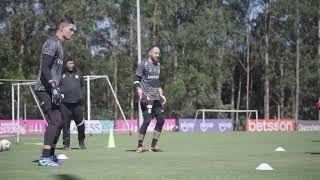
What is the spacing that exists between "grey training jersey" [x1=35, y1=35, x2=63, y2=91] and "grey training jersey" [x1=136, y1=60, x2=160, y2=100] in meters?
3.66

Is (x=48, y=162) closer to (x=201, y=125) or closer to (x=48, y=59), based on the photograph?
(x=48, y=59)

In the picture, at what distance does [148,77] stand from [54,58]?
3.87 meters

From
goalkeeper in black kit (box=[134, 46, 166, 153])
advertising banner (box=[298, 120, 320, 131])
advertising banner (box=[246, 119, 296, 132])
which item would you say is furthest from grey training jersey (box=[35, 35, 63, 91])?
advertising banner (box=[298, 120, 320, 131])

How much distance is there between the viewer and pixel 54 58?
9.33 metres

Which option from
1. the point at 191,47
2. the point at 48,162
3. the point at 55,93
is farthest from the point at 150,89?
the point at 191,47

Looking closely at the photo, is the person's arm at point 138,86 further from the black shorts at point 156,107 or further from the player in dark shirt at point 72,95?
the player in dark shirt at point 72,95

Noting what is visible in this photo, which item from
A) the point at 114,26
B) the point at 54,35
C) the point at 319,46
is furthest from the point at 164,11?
the point at 54,35

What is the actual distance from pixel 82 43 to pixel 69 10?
346cm

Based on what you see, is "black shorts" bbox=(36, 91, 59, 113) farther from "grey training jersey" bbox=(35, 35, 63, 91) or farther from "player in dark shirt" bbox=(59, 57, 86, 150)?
"player in dark shirt" bbox=(59, 57, 86, 150)

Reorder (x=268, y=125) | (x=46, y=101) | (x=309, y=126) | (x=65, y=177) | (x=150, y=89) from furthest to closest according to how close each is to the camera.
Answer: (x=309, y=126) → (x=268, y=125) → (x=150, y=89) → (x=46, y=101) → (x=65, y=177)

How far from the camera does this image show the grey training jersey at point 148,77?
12.9 meters

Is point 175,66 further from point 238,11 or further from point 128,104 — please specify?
point 238,11

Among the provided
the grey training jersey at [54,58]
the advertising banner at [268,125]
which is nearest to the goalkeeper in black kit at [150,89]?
the grey training jersey at [54,58]

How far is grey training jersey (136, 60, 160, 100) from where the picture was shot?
509 inches
